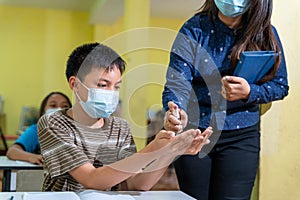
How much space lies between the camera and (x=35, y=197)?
1.07 metres

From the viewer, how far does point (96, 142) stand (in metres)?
1.31

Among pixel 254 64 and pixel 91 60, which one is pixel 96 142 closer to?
pixel 91 60

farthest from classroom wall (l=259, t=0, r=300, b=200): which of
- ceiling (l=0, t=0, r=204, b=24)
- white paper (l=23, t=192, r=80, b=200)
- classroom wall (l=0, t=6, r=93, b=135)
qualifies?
classroom wall (l=0, t=6, r=93, b=135)

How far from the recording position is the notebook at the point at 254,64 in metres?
1.16

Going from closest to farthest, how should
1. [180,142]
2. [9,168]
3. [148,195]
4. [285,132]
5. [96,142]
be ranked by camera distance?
[180,142] → [148,195] → [96,142] → [285,132] → [9,168]

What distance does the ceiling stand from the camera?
18.0 feet

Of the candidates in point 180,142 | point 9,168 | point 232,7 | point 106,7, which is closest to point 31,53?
point 106,7

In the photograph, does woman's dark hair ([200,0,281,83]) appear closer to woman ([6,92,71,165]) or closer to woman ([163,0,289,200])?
woman ([163,0,289,200])

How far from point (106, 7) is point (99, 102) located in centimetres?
401

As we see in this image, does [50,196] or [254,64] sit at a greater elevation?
[254,64]

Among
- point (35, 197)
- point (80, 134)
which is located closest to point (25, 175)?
point (80, 134)

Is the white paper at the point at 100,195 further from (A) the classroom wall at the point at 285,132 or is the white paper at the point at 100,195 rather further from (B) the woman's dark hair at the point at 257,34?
(A) the classroom wall at the point at 285,132

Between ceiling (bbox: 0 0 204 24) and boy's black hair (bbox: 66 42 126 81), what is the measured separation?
12.7 ft

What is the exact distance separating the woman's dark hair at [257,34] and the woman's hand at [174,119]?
23 cm
